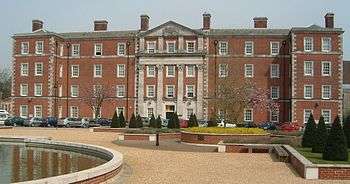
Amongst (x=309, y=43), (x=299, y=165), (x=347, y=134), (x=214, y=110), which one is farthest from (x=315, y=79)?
(x=299, y=165)

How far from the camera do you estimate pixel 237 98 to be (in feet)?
178

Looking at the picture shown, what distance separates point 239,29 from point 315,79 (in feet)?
40.6

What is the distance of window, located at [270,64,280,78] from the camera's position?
65750 mm

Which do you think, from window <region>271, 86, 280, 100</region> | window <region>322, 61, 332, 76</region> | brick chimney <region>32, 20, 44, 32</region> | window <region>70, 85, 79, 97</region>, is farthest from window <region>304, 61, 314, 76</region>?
brick chimney <region>32, 20, 44, 32</region>

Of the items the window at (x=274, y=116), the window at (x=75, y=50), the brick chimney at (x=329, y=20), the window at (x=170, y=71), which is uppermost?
the brick chimney at (x=329, y=20)

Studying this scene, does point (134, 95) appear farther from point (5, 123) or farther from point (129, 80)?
point (5, 123)

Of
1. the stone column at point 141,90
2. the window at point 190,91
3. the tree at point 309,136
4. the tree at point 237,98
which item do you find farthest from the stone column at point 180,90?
the tree at point 309,136

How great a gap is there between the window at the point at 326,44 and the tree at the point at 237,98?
8601 mm

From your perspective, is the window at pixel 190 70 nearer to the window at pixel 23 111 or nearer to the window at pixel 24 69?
the window at pixel 24 69

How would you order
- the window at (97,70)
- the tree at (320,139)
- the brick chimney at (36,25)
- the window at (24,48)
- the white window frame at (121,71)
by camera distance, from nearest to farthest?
the tree at (320,139), the white window frame at (121,71), the window at (24,48), the window at (97,70), the brick chimney at (36,25)

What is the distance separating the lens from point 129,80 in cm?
6888

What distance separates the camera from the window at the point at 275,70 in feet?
216

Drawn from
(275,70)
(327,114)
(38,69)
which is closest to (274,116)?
(275,70)

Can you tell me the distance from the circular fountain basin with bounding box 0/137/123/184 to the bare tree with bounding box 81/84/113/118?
1453 inches
